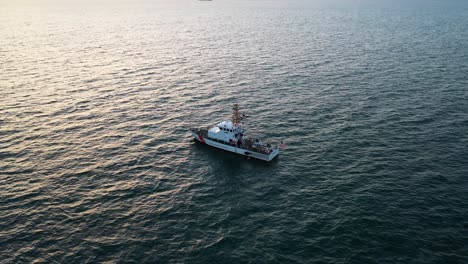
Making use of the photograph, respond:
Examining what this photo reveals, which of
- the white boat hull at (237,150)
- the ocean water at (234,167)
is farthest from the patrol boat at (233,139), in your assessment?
the ocean water at (234,167)

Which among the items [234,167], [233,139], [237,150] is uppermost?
[233,139]

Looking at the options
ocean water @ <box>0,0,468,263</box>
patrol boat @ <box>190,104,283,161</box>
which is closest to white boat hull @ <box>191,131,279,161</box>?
patrol boat @ <box>190,104,283,161</box>

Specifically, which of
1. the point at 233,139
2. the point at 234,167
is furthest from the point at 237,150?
the point at 234,167

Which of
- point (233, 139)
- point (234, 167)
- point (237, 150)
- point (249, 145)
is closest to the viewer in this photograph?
point (234, 167)

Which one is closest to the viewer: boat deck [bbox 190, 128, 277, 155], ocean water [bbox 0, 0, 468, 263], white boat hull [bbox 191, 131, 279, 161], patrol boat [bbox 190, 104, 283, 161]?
ocean water [bbox 0, 0, 468, 263]

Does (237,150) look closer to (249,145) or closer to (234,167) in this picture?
(249,145)

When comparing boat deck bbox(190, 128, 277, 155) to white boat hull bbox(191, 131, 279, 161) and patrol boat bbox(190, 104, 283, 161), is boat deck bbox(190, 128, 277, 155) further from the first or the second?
white boat hull bbox(191, 131, 279, 161)
